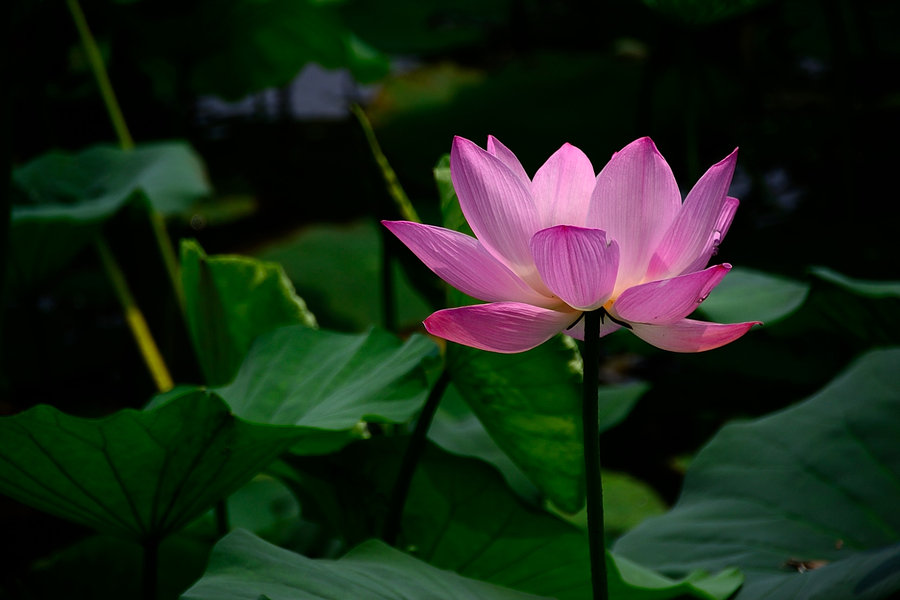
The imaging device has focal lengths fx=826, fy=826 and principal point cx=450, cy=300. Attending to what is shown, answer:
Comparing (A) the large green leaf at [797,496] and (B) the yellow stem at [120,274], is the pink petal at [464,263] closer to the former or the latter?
(A) the large green leaf at [797,496]

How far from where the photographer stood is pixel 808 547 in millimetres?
728

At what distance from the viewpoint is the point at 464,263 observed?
0.43 metres

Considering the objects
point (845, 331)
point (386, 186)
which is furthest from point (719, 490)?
point (386, 186)

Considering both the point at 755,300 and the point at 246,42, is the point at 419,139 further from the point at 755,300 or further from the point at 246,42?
the point at 755,300

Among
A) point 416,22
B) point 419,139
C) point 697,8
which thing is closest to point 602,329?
point 697,8

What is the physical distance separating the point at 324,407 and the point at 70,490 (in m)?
0.21

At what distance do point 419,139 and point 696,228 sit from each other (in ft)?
8.52

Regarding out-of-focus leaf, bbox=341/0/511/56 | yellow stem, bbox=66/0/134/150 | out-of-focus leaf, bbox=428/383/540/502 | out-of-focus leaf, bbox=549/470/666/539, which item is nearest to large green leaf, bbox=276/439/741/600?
out-of-focus leaf, bbox=428/383/540/502

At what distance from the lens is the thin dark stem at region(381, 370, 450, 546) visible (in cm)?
67

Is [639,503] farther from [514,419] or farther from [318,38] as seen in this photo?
[318,38]

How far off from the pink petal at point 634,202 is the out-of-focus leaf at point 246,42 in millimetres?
1697

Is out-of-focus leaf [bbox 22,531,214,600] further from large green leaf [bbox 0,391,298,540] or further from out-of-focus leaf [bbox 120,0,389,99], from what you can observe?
out-of-focus leaf [bbox 120,0,389,99]

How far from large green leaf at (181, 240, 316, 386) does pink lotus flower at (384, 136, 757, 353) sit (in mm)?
497

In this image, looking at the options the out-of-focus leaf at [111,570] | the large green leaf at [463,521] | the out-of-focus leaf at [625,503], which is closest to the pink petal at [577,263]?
Result: the large green leaf at [463,521]
